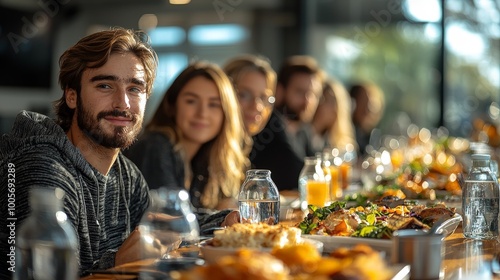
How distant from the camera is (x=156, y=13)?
727 cm

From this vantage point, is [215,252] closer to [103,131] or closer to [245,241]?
[245,241]

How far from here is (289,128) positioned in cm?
612

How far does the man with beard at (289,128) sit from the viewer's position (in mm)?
5340

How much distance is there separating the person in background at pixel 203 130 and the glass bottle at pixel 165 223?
2.01 meters

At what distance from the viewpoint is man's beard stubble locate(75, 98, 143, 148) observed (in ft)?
8.40

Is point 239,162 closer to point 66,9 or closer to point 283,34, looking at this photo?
point 66,9

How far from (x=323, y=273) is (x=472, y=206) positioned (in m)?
1.27

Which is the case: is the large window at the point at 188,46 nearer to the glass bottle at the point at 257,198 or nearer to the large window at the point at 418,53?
the large window at the point at 418,53

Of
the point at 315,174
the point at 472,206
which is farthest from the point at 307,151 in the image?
the point at 472,206

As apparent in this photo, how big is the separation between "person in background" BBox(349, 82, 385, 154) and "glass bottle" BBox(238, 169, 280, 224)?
6058mm

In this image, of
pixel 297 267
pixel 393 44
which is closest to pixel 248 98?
pixel 297 267

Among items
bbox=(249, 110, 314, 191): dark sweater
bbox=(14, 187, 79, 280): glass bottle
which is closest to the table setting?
bbox=(14, 187, 79, 280): glass bottle

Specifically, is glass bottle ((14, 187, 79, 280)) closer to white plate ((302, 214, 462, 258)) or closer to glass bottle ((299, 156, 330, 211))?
white plate ((302, 214, 462, 258))

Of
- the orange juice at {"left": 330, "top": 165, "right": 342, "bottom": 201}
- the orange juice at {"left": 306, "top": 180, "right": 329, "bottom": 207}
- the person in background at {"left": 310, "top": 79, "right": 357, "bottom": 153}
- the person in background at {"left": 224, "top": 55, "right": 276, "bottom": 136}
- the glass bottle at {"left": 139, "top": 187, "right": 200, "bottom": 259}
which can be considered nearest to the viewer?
the glass bottle at {"left": 139, "top": 187, "right": 200, "bottom": 259}
